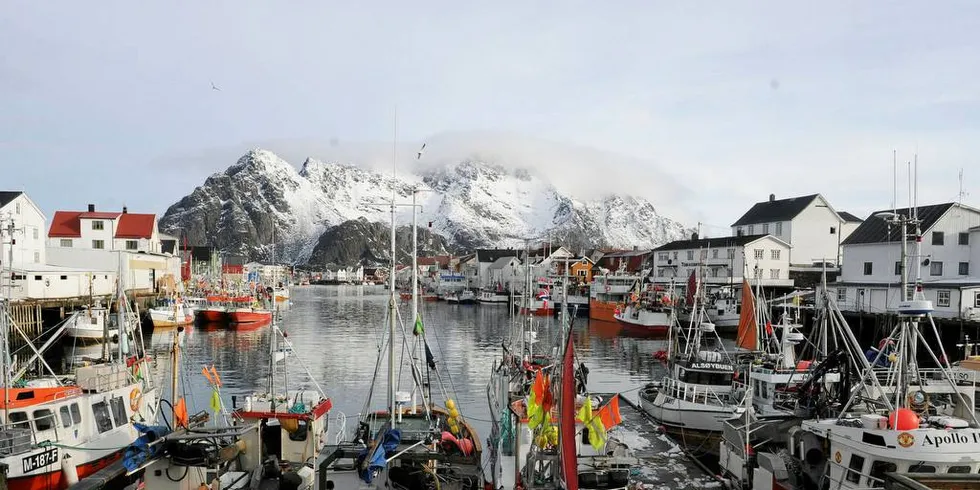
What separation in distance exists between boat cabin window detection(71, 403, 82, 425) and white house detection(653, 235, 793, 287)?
221 ft

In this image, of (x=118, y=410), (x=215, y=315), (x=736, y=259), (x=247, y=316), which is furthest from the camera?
(x=736, y=259)

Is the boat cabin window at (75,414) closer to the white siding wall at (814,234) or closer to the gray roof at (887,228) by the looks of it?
the gray roof at (887,228)

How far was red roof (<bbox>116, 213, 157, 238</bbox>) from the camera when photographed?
88.1 m

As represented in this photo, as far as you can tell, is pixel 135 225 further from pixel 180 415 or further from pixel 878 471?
pixel 878 471

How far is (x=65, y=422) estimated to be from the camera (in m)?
20.3

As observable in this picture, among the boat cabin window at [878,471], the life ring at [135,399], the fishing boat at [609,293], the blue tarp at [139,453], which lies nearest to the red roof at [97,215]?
the fishing boat at [609,293]

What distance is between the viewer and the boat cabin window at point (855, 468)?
15594 mm

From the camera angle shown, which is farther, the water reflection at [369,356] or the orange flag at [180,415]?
the water reflection at [369,356]

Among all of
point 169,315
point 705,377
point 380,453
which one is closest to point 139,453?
point 380,453

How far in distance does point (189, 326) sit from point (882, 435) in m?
70.2

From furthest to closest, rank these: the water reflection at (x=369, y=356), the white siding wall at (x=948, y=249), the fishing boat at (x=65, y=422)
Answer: the white siding wall at (x=948, y=249) → the water reflection at (x=369, y=356) → the fishing boat at (x=65, y=422)

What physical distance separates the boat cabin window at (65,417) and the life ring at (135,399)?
3.10 meters

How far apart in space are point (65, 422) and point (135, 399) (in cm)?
357

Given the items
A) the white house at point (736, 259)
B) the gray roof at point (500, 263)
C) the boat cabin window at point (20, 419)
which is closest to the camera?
the boat cabin window at point (20, 419)
